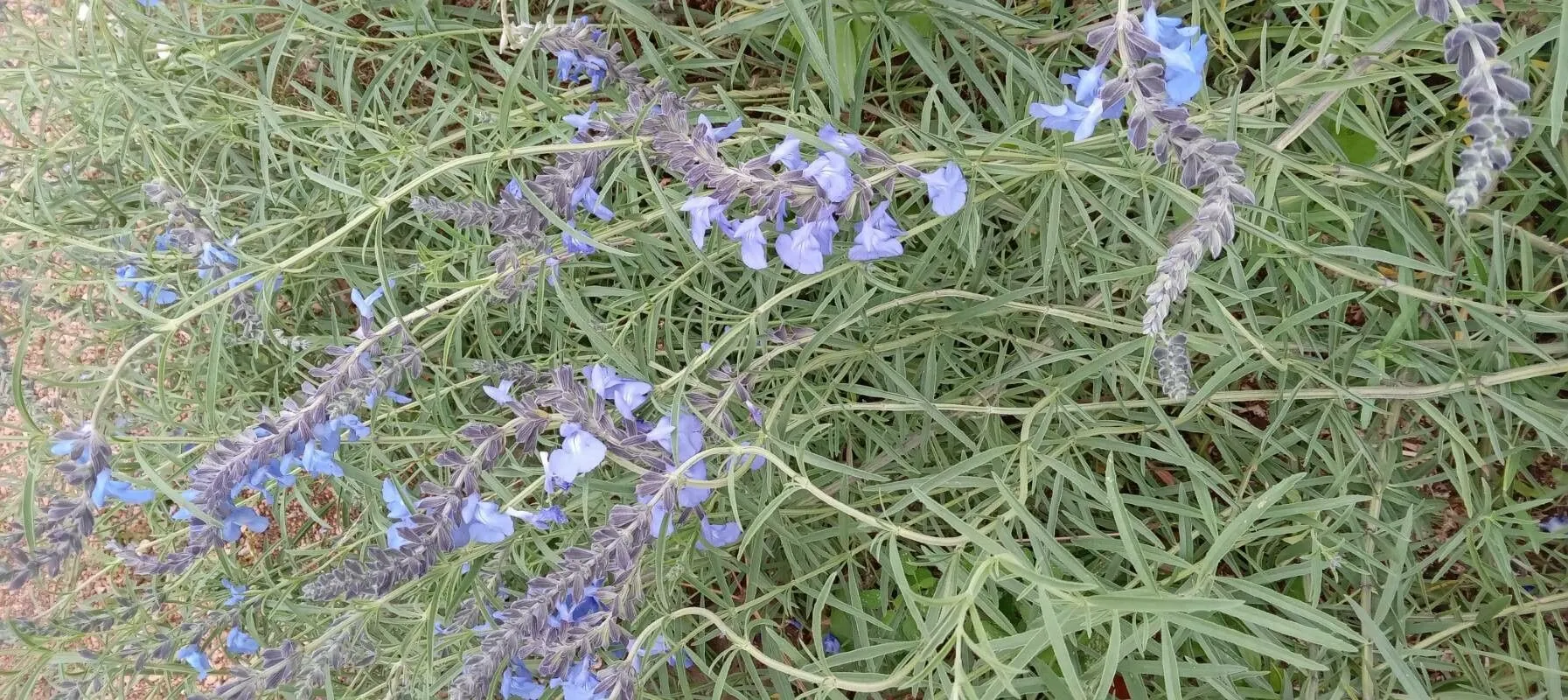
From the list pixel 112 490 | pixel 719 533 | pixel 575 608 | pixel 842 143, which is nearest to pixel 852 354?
pixel 719 533

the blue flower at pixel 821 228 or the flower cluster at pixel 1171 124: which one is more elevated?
the flower cluster at pixel 1171 124

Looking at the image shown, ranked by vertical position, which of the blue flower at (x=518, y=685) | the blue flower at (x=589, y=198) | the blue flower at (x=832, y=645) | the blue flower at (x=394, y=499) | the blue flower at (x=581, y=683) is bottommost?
the blue flower at (x=832, y=645)

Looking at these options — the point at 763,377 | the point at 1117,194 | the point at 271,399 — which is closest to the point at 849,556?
the point at 763,377

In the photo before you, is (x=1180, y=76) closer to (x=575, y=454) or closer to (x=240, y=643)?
(x=575, y=454)

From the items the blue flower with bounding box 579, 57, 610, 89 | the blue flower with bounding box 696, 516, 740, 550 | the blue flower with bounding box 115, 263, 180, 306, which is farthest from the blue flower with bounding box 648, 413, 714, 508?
the blue flower with bounding box 115, 263, 180, 306

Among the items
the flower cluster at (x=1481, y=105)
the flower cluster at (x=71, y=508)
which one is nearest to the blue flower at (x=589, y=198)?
the flower cluster at (x=71, y=508)

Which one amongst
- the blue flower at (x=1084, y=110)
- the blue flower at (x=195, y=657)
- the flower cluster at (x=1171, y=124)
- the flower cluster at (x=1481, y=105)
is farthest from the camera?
the blue flower at (x=195, y=657)

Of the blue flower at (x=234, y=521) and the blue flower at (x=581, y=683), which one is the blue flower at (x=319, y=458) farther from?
the blue flower at (x=581, y=683)

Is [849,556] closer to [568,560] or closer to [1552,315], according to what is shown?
[568,560]
